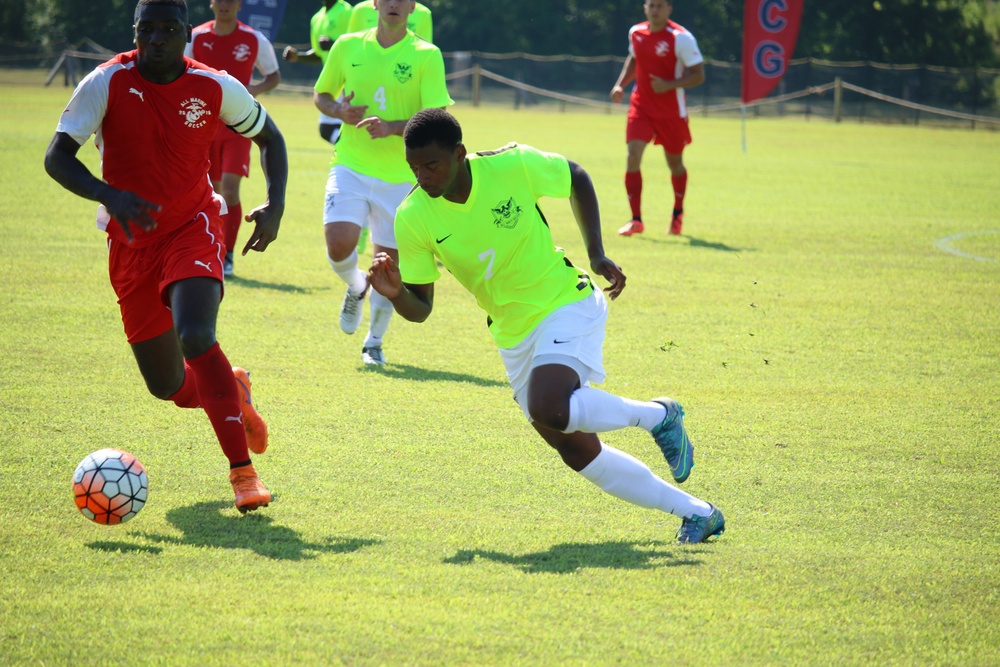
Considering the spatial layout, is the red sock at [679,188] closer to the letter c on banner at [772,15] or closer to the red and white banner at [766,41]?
the red and white banner at [766,41]

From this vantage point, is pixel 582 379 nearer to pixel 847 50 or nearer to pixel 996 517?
pixel 996 517

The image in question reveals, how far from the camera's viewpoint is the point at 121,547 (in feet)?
15.1

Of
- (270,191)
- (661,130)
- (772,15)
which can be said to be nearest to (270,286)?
(270,191)

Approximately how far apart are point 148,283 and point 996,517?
3.96 metres

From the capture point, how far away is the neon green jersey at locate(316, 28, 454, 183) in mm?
8250

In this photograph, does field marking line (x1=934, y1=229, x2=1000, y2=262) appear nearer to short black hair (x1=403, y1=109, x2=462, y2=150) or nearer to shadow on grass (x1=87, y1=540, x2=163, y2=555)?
short black hair (x1=403, y1=109, x2=462, y2=150)

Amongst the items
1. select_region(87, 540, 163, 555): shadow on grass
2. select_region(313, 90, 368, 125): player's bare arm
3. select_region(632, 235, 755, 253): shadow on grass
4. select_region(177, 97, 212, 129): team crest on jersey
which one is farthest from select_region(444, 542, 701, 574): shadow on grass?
select_region(632, 235, 755, 253): shadow on grass

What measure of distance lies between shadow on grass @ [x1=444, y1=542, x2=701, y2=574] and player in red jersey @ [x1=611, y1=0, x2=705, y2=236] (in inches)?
382

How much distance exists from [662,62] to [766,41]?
740 inches

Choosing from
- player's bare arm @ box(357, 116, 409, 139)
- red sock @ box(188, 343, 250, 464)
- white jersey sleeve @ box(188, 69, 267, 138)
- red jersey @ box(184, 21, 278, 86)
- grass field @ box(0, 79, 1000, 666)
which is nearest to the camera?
grass field @ box(0, 79, 1000, 666)

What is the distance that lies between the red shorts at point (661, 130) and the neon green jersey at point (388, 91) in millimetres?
6374

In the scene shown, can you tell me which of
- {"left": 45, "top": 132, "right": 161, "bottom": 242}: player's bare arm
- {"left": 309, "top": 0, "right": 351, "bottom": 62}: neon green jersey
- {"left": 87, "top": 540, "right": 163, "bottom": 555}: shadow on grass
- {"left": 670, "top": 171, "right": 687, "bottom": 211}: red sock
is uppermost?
{"left": 309, "top": 0, "right": 351, "bottom": 62}: neon green jersey

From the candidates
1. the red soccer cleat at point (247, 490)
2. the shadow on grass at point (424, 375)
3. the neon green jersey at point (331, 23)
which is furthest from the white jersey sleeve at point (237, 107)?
the neon green jersey at point (331, 23)

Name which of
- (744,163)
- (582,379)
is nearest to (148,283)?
(582,379)
